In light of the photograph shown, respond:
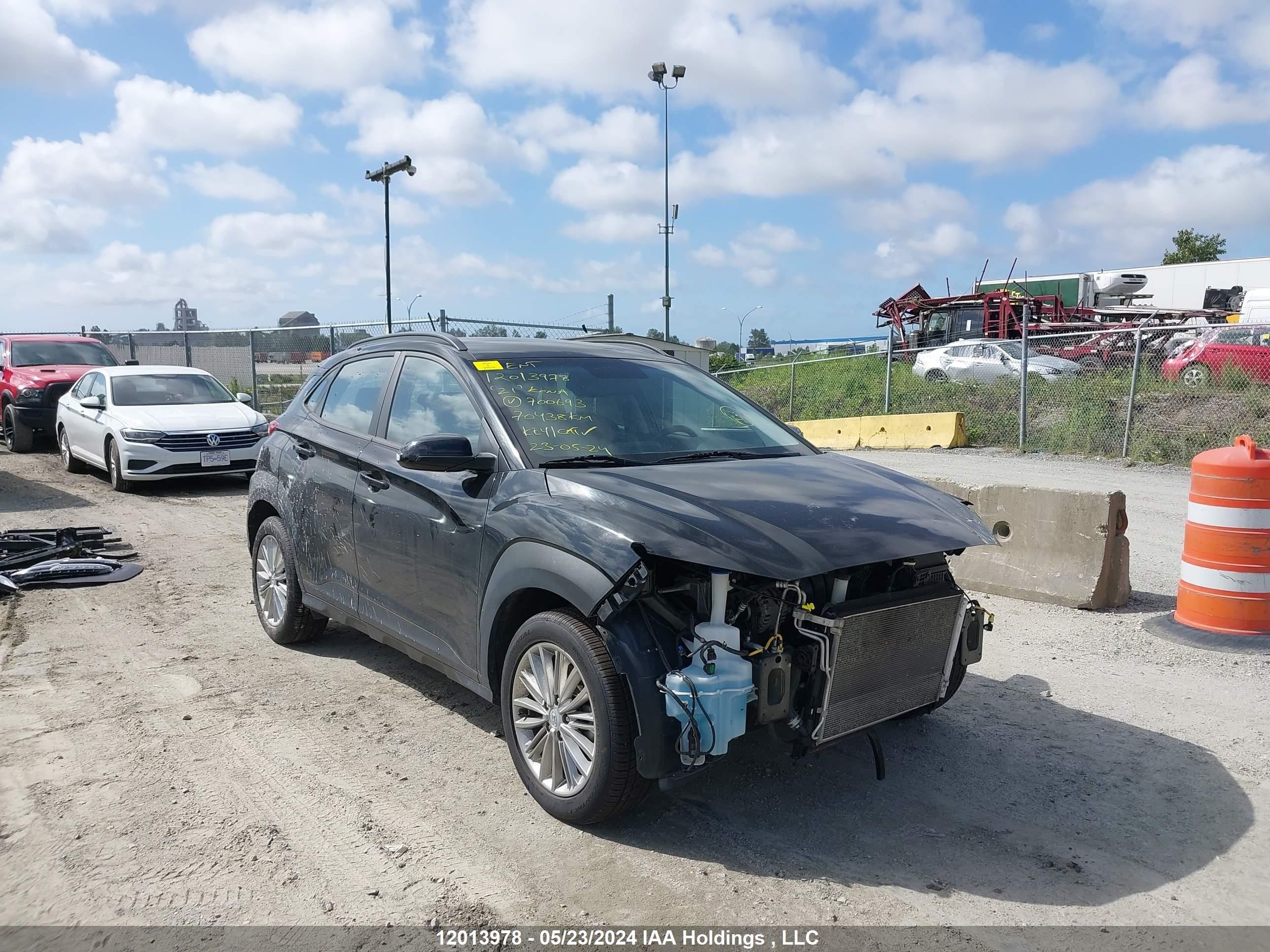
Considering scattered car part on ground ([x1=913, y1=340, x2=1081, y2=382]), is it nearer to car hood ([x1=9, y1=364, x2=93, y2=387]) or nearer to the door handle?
the door handle

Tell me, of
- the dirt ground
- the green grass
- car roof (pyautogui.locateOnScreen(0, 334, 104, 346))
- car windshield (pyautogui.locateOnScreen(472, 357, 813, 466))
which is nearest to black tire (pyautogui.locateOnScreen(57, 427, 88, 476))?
car roof (pyautogui.locateOnScreen(0, 334, 104, 346))

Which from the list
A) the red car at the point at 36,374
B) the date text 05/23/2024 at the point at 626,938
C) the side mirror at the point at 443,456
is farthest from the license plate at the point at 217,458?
the date text 05/23/2024 at the point at 626,938

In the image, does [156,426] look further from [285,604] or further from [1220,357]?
[1220,357]

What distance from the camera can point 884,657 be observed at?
355cm

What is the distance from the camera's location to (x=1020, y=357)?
18.0m

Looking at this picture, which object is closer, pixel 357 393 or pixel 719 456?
pixel 719 456

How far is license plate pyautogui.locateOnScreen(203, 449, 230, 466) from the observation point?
1216cm

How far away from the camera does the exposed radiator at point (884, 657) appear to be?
3367 millimetres

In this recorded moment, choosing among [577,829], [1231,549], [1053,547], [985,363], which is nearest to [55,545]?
[577,829]

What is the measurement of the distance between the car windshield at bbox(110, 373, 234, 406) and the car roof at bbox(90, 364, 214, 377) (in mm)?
25

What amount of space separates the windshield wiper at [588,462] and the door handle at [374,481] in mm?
1056

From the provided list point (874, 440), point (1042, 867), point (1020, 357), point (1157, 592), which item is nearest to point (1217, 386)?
point (1020, 357)

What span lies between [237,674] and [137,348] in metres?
21.4

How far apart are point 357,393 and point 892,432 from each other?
14.0 meters
